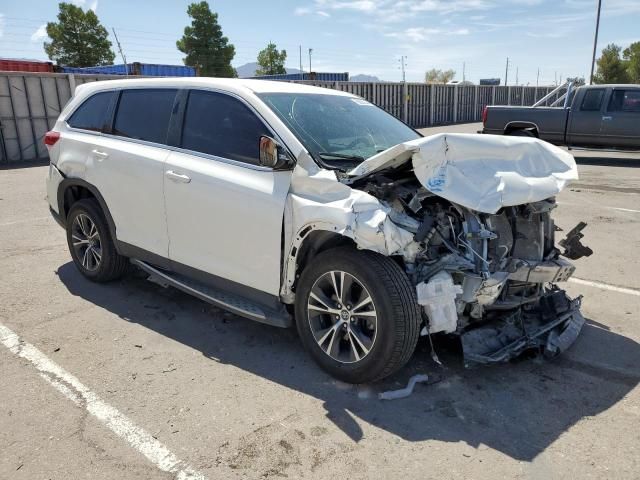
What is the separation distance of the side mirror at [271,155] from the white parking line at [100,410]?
1.77 metres

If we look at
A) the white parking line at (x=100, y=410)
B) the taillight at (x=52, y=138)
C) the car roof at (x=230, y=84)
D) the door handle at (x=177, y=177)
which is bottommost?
the white parking line at (x=100, y=410)

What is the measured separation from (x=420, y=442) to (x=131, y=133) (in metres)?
3.46

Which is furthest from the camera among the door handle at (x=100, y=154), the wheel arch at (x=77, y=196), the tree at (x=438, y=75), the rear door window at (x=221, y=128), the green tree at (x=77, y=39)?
the tree at (x=438, y=75)

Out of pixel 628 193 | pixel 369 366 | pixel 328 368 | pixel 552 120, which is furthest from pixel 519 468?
pixel 552 120

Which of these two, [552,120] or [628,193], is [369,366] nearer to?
[628,193]

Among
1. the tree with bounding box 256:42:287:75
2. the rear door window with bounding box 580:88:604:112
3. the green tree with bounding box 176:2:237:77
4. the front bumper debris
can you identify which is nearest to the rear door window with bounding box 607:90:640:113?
the rear door window with bounding box 580:88:604:112

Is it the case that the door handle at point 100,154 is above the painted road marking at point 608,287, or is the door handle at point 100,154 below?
above

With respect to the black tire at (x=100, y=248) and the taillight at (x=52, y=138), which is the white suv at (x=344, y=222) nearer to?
the black tire at (x=100, y=248)

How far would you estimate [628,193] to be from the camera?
A: 970 centimetres

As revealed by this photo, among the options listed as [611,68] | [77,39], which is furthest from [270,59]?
[611,68]

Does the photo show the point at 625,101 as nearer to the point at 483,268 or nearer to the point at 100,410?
the point at 483,268

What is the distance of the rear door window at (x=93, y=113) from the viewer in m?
4.86

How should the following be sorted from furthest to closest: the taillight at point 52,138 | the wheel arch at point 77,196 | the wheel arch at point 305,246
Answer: the taillight at point 52,138
the wheel arch at point 77,196
the wheel arch at point 305,246

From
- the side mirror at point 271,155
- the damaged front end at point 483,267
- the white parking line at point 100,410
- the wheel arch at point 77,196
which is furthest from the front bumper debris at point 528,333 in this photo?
the wheel arch at point 77,196
